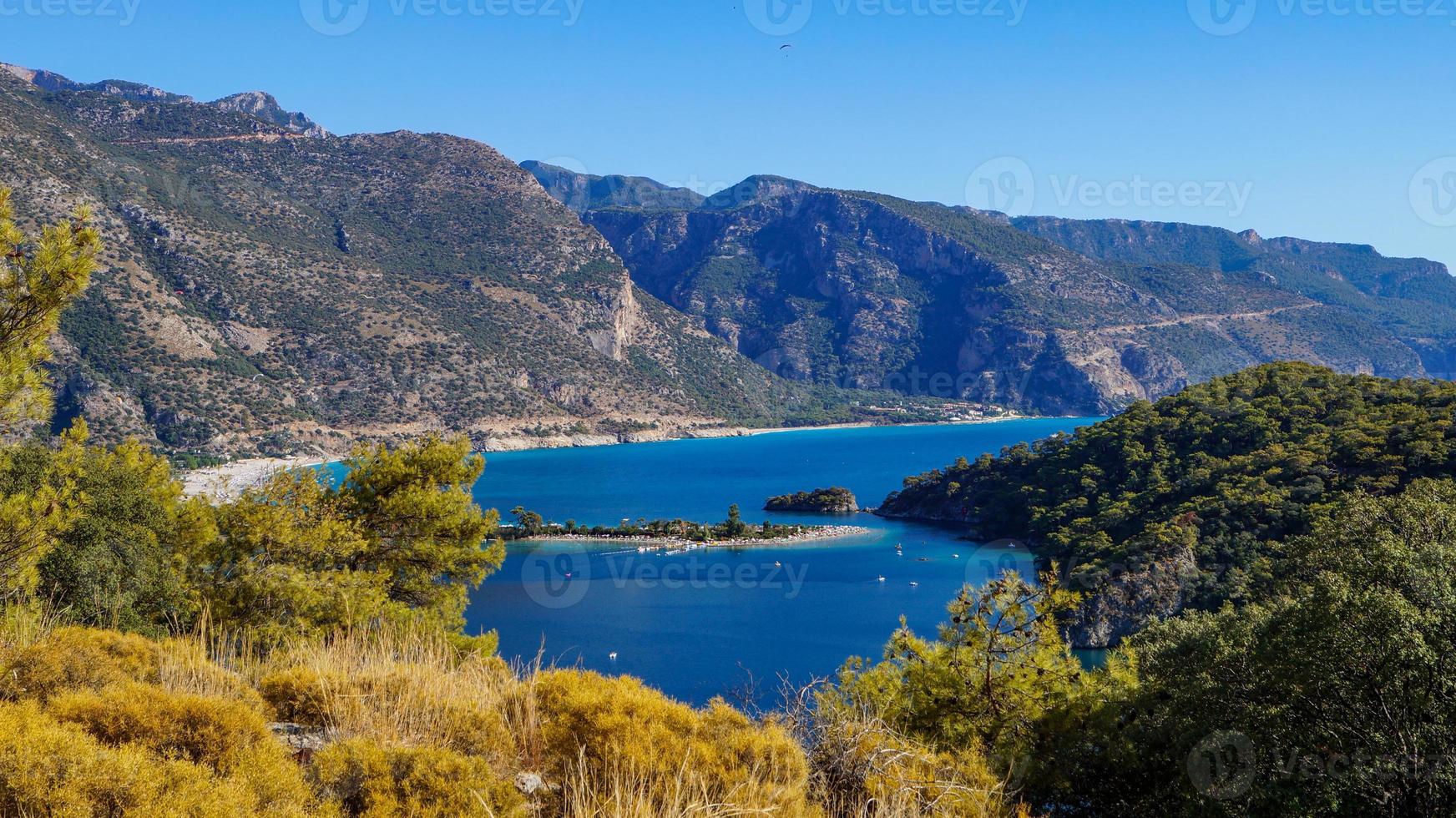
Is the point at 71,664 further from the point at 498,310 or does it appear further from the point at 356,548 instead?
the point at 498,310

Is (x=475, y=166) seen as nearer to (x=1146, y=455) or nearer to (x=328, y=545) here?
(x=1146, y=455)

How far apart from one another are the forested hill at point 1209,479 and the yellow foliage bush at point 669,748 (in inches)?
545

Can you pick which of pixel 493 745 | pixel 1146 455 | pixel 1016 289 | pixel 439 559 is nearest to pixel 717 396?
pixel 1016 289

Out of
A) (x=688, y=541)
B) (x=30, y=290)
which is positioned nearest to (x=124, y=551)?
(x=30, y=290)

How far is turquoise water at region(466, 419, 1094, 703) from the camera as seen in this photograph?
3216 centimetres

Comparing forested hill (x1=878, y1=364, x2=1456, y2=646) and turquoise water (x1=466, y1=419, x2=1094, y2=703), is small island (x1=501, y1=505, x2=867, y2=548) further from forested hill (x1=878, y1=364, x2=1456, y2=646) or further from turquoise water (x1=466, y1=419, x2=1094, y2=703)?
forested hill (x1=878, y1=364, x2=1456, y2=646)

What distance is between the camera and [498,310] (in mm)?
102938

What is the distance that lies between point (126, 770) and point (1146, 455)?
46667mm

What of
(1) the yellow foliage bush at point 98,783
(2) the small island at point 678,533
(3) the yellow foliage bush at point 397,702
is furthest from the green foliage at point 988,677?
(2) the small island at point 678,533

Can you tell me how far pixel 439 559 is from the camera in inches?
474

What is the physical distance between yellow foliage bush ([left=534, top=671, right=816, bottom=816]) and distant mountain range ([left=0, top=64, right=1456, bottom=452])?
57.3 metres

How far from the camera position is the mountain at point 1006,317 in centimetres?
15350

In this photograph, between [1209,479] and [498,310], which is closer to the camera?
[1209,479]

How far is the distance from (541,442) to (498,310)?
1663 cm
